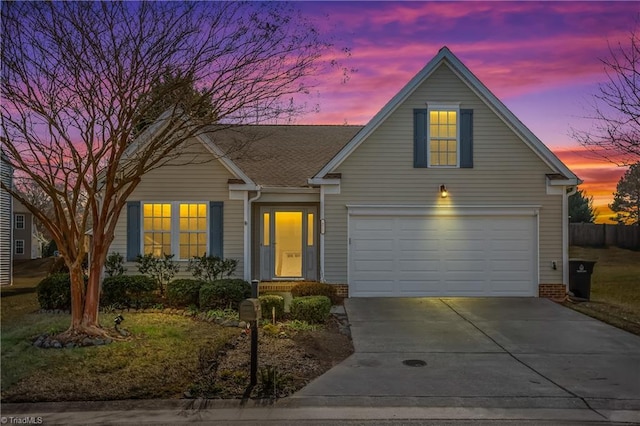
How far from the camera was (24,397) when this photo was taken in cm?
625

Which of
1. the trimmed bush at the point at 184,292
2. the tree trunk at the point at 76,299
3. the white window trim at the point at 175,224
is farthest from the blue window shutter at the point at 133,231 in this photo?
the tree trunk at the point at 76,299

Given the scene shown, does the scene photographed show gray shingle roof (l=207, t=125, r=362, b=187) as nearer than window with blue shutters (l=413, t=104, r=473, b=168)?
No

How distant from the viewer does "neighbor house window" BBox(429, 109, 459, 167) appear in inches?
563

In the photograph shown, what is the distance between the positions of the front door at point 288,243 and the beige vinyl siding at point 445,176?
72.1 inches

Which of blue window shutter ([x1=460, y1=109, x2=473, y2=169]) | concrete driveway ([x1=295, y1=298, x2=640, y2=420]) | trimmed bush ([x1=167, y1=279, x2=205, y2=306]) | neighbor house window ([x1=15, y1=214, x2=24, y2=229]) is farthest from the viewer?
neighbor house window ([x1=15, y1=214, x2=24, y2=229])

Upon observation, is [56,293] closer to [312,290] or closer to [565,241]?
[312,290]

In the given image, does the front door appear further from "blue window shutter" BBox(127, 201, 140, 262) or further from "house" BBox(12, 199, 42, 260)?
"house" BBox(12, 199, 42, 260)

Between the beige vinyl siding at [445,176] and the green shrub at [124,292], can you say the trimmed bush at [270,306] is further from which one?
the beige vinyl siding at [445,176]

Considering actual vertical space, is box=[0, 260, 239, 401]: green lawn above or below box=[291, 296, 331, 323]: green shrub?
below

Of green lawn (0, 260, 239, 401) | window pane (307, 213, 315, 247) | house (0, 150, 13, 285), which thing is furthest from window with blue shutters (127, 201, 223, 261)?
house (0, 150, 13, 285)

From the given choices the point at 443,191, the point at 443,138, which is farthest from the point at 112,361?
the point at 443,138

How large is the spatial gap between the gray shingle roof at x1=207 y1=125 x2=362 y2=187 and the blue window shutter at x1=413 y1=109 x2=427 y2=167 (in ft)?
10.6

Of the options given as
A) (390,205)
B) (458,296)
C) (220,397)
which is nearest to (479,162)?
(390,205)

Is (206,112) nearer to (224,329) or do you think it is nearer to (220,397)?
(224,329)
